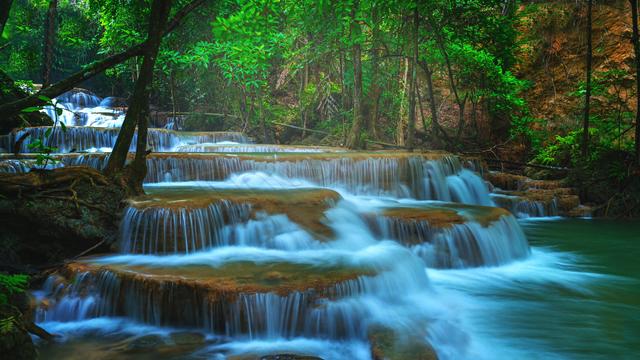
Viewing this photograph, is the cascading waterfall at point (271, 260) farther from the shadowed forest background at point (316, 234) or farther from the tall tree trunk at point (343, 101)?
the tall tree trunk at point (343, 101)

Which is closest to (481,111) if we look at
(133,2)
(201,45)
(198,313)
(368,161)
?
(368,161)

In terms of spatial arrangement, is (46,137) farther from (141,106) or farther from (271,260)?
(271,260)

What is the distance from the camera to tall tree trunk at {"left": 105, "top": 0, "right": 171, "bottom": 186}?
22.6 ft

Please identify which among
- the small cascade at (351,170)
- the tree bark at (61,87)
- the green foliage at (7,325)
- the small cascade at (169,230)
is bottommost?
the green foliage at (7,325)

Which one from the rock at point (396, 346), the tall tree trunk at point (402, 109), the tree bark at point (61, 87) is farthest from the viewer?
the tall tree trunk at point (402, 109)

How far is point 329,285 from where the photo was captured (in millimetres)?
4770

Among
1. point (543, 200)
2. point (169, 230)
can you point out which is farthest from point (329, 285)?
point (543, 200)

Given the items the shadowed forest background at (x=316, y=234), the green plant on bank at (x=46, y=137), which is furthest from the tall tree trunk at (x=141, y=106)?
the green plant on bank at (x=46, y=137)

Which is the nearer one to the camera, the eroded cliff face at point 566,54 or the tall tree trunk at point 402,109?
the eroded cliff face at point 566,54

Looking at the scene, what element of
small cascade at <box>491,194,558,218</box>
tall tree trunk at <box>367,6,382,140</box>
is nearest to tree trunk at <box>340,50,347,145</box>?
tall tree trunk at <box>367,6,382,140</box>

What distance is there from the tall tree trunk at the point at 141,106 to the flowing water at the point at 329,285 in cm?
65

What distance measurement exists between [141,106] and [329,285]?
441cm

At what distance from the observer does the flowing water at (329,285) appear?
4.54 m

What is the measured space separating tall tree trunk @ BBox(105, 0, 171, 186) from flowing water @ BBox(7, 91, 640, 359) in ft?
Result: 2.13
